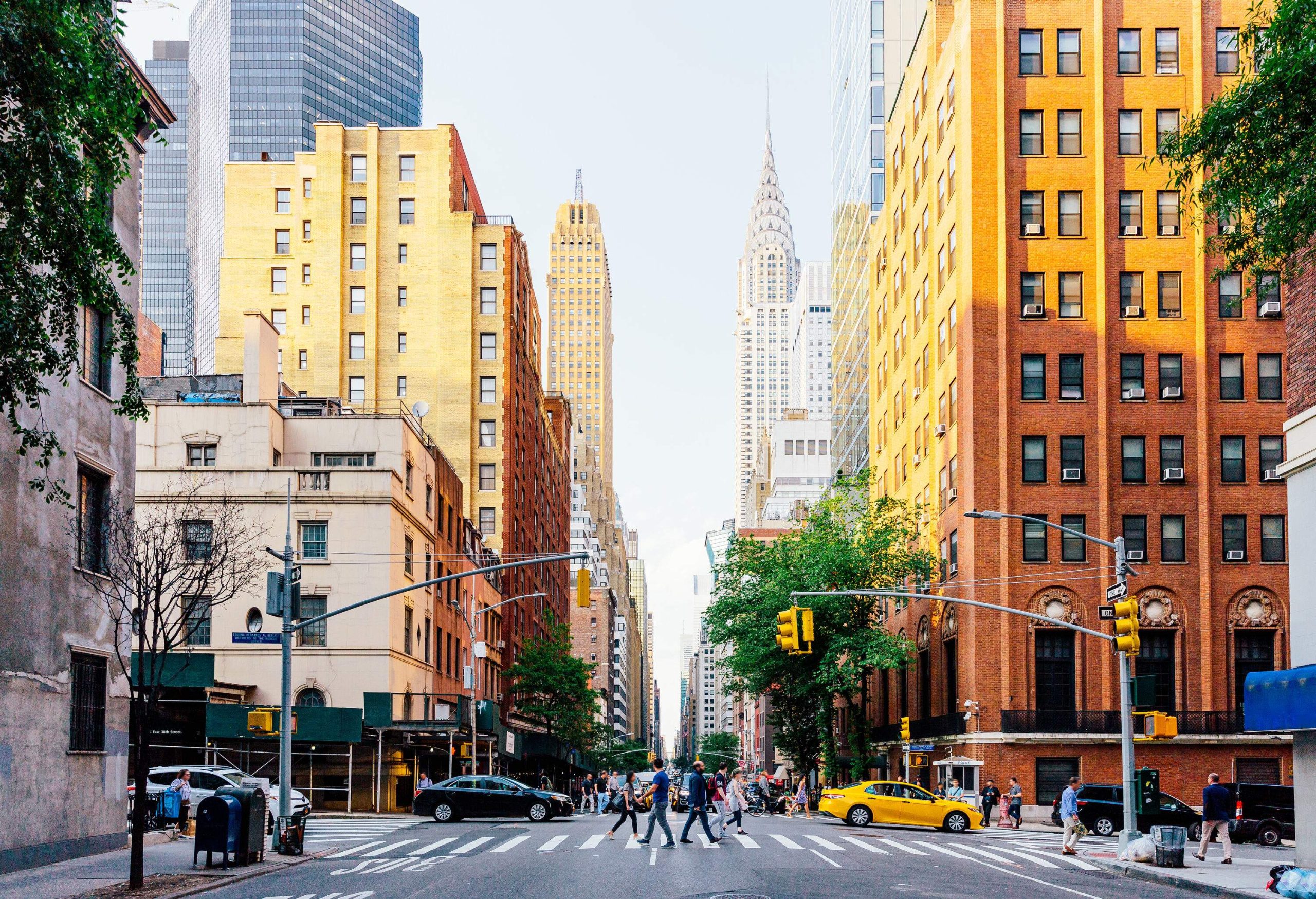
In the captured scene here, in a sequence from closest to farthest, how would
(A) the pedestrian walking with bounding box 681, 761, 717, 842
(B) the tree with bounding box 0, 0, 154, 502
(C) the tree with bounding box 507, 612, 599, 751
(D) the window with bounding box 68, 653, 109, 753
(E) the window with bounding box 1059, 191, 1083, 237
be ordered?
(B) the tree with bounding box 0, 0, 154, 502
(D) the window with bounding box 68, 653, 109, 753
(A) the pedestrian walking with bounding box 681, 761, 717, 842
(E) the window with bounding box 1059, 191, 1083, 237
(C) the tree with bounding box 507, 612, 599, 751

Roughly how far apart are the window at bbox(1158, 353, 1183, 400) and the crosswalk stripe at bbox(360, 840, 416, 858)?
1556 inches

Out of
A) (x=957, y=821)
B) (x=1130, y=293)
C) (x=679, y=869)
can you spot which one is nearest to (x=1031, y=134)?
(x=1130, y=293)

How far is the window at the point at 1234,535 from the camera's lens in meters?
57.0

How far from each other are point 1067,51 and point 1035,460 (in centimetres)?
1851

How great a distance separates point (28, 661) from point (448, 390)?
6078 centimetres

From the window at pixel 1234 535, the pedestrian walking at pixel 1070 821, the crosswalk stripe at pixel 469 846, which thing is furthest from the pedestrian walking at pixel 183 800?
the window at pixel 1234 535

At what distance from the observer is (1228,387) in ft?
191

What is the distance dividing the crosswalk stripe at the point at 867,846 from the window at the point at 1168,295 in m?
33.0

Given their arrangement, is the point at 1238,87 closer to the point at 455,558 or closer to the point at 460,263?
the point at 455,558

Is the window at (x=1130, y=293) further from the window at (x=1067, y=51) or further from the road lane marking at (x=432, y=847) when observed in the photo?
the road lane marking at (x=432, y=847)

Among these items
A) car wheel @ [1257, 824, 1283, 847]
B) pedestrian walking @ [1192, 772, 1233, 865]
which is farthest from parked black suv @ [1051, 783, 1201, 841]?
pedestrian walking @ [1192, 772, 1233, 865]

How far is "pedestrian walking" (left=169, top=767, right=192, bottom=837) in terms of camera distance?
34000 mm

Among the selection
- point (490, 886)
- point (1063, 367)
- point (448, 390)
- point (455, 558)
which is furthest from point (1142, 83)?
point (490, 886)

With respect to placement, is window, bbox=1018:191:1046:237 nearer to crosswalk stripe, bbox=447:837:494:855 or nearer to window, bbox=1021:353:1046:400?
window, bbox=1021:353:1046:400
